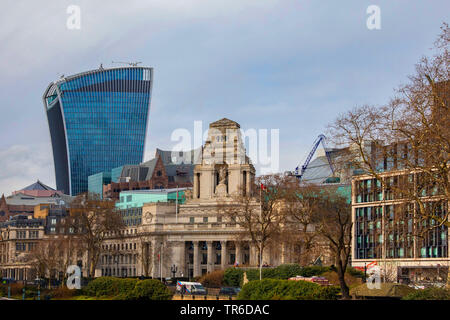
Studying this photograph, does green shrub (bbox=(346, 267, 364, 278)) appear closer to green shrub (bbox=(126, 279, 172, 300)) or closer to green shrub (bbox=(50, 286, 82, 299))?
green shrub (bbox=(50, 286, 82, 299))

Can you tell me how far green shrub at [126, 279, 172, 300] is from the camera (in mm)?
80375

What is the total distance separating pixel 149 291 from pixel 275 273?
167 ft

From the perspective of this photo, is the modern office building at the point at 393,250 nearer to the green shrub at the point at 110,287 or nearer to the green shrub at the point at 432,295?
the green shrub at the point at 110,287

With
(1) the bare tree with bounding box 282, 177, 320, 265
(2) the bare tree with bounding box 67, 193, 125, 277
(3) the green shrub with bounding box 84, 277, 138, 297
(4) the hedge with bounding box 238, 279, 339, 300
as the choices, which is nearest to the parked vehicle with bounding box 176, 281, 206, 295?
(3) the green shrub with bounding box 84, 277, 138, 297

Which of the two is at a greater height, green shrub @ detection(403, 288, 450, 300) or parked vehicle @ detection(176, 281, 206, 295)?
green shrub @ detection(403, 288, 450, 300)

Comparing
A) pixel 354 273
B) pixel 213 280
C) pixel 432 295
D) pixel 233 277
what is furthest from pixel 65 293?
pixel 213 280

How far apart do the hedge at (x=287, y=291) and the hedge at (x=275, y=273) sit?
4758 cm

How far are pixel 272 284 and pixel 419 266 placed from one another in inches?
3174

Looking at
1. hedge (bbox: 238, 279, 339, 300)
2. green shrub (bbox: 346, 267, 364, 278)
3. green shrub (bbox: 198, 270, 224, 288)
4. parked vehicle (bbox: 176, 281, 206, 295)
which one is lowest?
green shrub (bbox: 198, 270, 224, 288)

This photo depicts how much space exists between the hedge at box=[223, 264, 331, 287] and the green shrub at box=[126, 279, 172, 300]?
44.4 metres

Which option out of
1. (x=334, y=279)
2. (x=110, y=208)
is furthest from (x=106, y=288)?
(x=110, y=208)

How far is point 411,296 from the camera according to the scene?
201 feet

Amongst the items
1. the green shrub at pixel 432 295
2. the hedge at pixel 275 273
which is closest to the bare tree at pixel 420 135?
the green shrub at pixel 432 295
